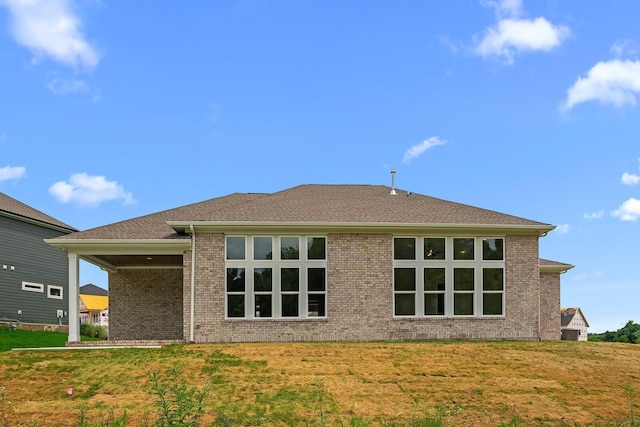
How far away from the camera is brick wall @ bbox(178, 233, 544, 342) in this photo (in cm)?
1752

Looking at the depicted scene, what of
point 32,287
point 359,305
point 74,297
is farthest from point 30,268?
point 359,305

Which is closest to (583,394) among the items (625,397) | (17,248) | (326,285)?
(625,397)

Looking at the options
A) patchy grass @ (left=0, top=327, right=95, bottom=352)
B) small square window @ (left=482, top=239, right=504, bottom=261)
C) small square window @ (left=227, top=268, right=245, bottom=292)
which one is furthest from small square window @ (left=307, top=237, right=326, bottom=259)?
patchy grass @ (left=0, top=327, right=95, bottom=352)

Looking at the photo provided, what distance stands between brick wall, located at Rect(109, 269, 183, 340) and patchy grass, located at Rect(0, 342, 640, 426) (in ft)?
16.6

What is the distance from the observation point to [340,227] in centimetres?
1773

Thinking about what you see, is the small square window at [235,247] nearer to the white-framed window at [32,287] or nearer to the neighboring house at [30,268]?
the neighboring house at [30,268]

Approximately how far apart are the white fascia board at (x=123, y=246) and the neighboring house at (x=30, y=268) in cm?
1249

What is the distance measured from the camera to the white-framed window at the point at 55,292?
104ft

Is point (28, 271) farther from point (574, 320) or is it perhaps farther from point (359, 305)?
point (574, 320)

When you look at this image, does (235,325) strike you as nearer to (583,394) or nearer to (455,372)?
(455,372)

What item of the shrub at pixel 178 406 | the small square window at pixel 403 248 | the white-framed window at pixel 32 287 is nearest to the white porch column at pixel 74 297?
the shrub at pixel 178 406

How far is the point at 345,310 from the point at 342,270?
1.11 meters

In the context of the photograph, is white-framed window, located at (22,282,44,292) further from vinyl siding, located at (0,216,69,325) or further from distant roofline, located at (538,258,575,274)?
distant roofline, located at (538,258,575,274)

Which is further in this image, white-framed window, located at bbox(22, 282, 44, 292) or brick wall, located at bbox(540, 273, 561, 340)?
white-framed window, located at bbox(22, 282, 44, 292)
